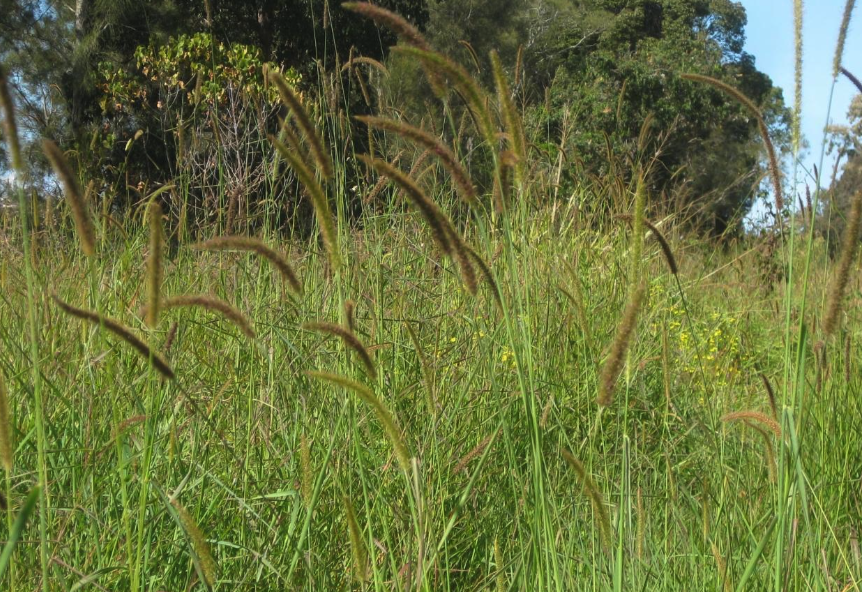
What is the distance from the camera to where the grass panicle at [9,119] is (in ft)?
2.39

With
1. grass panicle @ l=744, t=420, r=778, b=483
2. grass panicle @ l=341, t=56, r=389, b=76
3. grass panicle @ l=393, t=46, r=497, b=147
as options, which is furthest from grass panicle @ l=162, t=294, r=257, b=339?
grass panicle @ l=341, t=56, r=389, b=76

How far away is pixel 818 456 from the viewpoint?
6.81 feet

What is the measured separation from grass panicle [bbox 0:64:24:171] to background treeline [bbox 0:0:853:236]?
4.75 ft

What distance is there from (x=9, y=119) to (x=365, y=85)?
3205mm

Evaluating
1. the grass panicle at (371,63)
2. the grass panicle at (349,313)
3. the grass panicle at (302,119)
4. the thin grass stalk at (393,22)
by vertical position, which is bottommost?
the grass panicle at (349,313)

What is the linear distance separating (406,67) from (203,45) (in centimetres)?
1465

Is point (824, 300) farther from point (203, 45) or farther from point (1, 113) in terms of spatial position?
point (203, 45)

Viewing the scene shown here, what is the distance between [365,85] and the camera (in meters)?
3.87

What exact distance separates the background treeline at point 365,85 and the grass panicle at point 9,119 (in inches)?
57.0

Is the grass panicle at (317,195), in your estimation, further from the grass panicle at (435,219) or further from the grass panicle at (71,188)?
the grass panicle at (71,188)

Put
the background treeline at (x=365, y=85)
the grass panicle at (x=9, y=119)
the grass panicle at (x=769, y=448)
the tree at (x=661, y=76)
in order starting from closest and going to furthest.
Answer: the grass panicle at (x=9, y=119) < the grass panicle at (x=769, y=448) < the background treeline at (x=365, y=85) < the tree at (x=661, y=76)

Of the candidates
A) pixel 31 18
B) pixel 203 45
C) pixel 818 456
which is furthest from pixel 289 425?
pixel 31 18

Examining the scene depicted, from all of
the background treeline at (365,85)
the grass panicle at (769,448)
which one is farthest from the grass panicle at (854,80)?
the background treeline at (365,85)

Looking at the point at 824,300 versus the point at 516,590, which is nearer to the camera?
the point at 516,590
